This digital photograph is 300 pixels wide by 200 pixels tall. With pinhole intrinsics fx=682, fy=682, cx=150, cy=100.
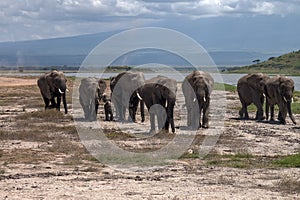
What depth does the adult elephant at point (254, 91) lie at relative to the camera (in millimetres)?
33094

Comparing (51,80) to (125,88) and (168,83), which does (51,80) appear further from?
(168,83)

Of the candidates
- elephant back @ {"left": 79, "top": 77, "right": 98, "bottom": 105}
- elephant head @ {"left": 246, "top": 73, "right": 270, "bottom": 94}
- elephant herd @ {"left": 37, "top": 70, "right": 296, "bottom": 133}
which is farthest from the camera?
elephant head @ {"left": 246, "top": 73, "right": 270, "bottom": 94}

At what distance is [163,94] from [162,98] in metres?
0.22

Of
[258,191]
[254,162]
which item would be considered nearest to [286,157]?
[254,162]

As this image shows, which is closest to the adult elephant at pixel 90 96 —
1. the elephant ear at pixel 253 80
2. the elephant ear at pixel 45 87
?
the elephant ear at pixel 45 87

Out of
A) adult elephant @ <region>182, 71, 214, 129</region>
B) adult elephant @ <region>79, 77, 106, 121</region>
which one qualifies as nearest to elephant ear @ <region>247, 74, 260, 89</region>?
adult elephant @ <region>182, 71, 214, 129</region>

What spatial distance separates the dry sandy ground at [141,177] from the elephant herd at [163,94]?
331 centimetres

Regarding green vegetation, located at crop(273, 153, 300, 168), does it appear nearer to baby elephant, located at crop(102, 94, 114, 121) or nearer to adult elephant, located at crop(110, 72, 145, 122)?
adult elephant, located at crop(110, 72, 145, 122)

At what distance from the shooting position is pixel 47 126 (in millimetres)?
27484

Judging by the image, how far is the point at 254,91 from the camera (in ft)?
111

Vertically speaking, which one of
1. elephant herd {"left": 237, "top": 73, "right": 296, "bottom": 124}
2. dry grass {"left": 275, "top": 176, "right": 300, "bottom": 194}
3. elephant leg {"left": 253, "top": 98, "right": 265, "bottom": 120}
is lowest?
dry grass {"left": 275, "top": 176, "right": 300, "bottom": 194}

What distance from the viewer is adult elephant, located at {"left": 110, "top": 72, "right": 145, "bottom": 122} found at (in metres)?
31.5

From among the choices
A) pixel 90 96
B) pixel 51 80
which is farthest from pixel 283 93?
pixel 51 80

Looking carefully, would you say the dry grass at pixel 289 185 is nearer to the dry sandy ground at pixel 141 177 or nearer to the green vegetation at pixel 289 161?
the dry sandy ground at pixel 141 177
